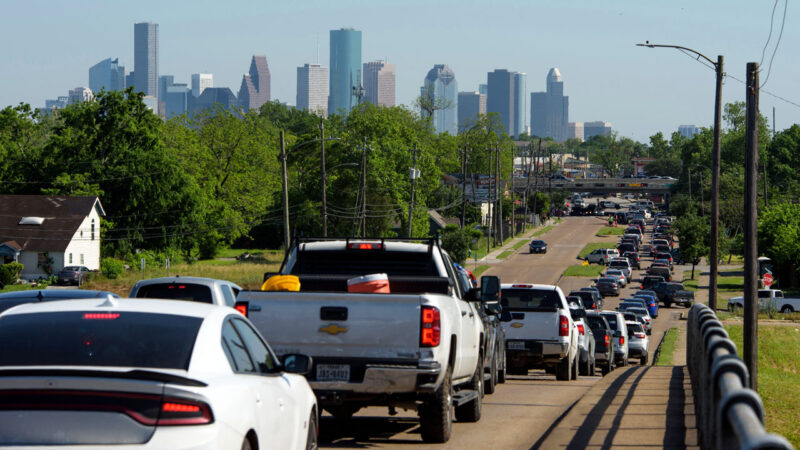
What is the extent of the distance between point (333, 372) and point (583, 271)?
79016 mm

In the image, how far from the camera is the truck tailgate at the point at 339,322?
10.9m

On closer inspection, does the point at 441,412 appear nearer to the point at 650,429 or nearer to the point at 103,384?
the point at 650,429

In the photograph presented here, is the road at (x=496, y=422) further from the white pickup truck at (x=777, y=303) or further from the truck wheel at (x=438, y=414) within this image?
the white pickup truck at (x=777, y=303)

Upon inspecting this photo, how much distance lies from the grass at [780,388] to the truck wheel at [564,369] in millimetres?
3583

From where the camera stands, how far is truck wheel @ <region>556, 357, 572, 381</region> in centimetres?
2205

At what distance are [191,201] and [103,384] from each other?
289ft

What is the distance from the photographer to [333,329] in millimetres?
11000

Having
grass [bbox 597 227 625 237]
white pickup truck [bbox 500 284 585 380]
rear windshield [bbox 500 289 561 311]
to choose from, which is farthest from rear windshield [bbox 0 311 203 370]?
grass [bbox 597 227 625 237]

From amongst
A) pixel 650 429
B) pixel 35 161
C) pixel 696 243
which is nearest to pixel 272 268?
pixel 35 161

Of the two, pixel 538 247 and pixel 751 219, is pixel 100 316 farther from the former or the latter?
pixel 538 247

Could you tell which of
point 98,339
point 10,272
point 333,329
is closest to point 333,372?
point 333,329

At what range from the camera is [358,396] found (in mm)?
11078

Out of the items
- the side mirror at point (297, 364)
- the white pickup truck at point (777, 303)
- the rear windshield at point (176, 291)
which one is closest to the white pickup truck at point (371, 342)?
the side mirror at point (297, 364)

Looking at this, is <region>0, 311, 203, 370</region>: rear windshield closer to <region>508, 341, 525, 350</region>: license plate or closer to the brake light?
the brake light
